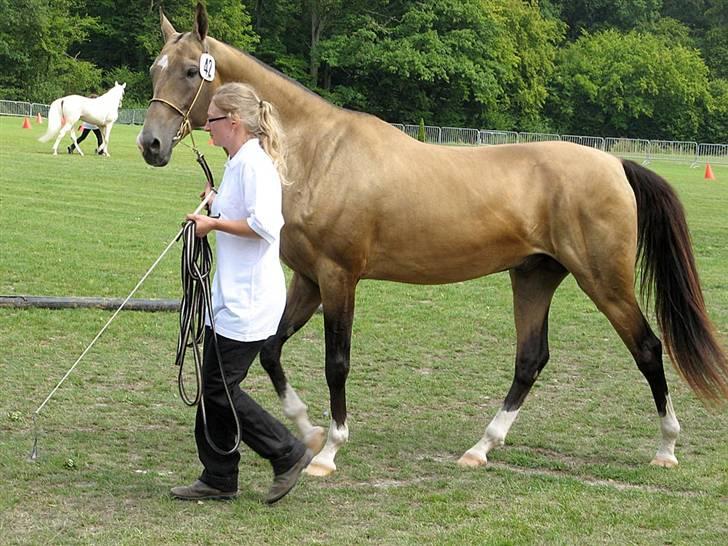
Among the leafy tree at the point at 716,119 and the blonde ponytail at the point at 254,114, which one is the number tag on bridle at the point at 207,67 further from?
the leafy tree at the point at 716,119

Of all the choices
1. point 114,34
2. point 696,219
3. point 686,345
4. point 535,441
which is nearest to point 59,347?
point 535,441

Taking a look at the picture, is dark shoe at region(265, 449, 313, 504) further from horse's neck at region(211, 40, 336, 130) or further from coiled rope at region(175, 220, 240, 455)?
horse's neck at region(211, 40, 336, 130)

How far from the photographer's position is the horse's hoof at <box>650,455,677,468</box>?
19.8ft

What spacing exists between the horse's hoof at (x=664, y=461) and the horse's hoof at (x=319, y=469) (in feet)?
6.27

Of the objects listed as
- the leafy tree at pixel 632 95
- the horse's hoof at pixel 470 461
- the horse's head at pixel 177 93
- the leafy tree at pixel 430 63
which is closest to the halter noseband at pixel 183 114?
the horse's head at pixel 177 93

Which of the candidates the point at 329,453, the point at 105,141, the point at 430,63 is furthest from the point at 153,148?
the point at 430,63

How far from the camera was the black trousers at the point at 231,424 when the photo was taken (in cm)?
504

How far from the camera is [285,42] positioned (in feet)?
207

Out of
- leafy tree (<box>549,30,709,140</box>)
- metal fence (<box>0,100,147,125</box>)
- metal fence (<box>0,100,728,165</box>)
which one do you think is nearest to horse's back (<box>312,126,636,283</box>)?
metal fence (<box>0,100,728,165</box>)

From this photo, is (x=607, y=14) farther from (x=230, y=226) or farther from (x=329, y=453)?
(x=230, y=226)

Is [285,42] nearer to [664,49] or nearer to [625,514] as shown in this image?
[664,49]

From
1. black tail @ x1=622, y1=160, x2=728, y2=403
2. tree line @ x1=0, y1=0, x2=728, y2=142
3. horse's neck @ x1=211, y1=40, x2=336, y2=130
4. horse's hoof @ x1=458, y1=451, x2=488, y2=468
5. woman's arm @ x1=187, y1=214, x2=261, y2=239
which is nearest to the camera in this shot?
woman's arm @ x1=187, y1=214, x2=261, y2=239

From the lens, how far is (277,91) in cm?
621

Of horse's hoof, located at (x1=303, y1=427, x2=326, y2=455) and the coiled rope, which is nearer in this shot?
the coiled rope
